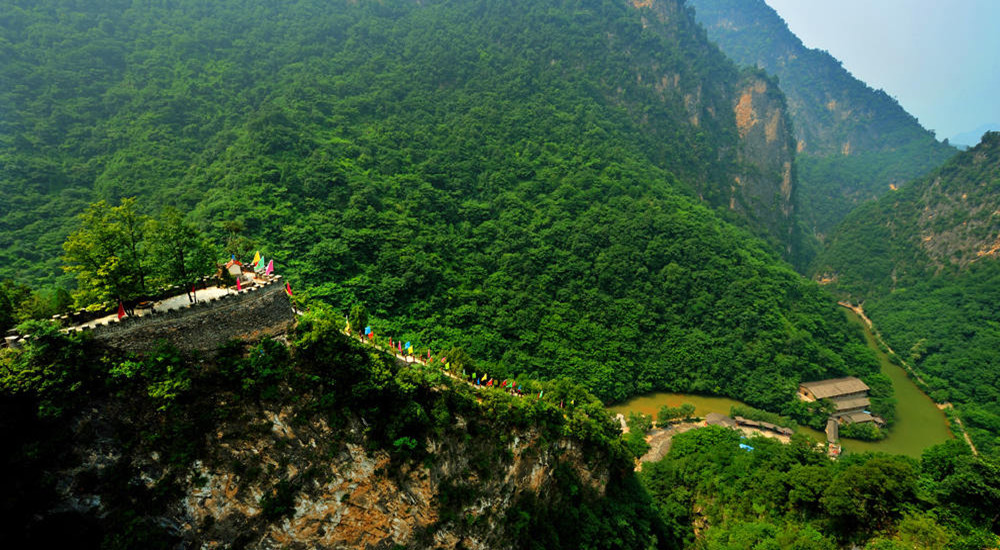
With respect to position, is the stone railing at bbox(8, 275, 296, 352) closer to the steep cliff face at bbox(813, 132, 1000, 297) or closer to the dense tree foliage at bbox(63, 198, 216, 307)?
the dense tree foliage at bbox(63, 198, 216, 307)

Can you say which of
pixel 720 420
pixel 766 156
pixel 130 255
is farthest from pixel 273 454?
pixel 766 156

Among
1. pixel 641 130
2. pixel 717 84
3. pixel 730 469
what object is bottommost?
pixel 730 469

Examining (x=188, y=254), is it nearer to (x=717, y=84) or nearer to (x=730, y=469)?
(x=730, y=469)

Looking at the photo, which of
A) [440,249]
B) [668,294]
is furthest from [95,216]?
[668,294]

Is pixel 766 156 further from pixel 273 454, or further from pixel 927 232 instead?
pixel 273 454

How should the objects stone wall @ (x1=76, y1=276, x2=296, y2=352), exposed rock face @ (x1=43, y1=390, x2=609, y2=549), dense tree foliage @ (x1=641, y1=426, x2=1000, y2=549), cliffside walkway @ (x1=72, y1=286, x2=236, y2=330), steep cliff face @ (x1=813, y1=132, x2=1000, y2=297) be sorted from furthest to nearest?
steep cliff face @ (x1=813, y1=132, x2=1000, y2=297)
dense tree foliage @ (x1=641, y1=426, x2=1000, y2=549)
cliffside walkway @ (x1=72, y1=286, x2=236, y2=330)
stone wall @ (x1=76, y1=276, x2=296, y2=352)
exposed rock face @ (x1=43, y1=390, x2=609, y2=549)

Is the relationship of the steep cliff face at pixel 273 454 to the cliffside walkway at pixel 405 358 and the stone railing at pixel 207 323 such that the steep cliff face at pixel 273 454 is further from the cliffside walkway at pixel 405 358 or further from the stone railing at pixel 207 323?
the cliffside walkway at pixel 405 358

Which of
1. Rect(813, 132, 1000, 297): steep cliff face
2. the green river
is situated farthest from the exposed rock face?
Rect(813, 132, 1000, 297): steep cliff face
